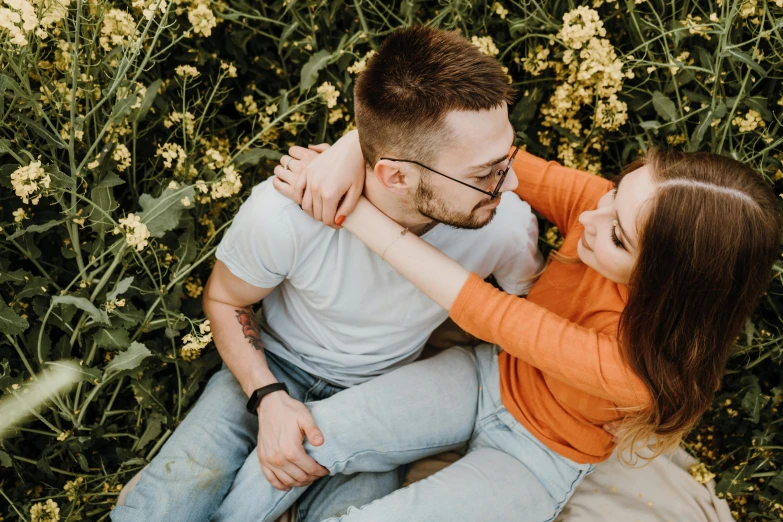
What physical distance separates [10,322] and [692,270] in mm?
1609

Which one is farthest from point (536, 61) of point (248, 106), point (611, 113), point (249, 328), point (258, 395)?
point (258, 395)

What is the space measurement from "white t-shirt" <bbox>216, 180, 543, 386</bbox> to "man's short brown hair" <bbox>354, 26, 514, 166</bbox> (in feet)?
1.00

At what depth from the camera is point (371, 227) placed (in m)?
1.48

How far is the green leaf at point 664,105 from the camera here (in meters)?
1.80

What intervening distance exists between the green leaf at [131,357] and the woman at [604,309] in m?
0.55

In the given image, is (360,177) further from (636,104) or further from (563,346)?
(636,104)

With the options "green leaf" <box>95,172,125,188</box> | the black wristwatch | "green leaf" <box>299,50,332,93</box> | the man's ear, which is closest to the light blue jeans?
the black wristwatch

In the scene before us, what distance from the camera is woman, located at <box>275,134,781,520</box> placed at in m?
1.37

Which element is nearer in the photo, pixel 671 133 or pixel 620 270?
pixel 620 270

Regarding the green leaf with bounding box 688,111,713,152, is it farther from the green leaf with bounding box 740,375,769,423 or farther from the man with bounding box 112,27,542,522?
the green leaf with bounding box 740,375,769,423

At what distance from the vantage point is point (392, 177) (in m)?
1.44

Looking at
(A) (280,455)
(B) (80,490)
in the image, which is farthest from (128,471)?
(A) (280,455)

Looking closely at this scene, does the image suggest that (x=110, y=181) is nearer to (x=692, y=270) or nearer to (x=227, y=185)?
(x=227, y=185)

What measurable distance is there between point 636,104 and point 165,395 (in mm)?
1744
